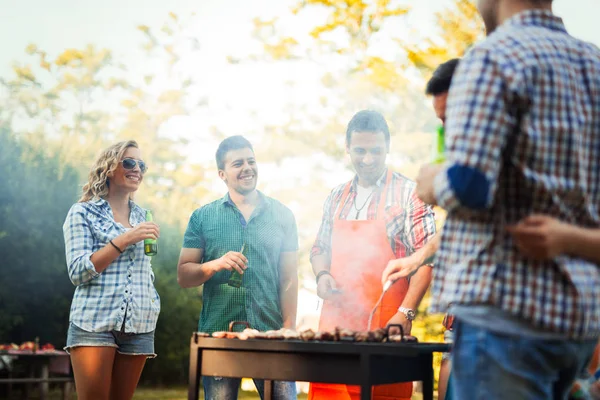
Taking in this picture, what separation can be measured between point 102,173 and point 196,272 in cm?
72

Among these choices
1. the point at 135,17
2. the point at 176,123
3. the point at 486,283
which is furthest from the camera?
the point at 135,17

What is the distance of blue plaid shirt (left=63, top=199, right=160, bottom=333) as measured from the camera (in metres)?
3.32

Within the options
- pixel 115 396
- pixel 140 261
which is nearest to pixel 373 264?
pixel 140 261

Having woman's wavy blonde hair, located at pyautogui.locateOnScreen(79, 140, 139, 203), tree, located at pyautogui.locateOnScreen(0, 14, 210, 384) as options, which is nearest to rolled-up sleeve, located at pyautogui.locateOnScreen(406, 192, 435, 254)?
woman's wavy blonde hair, located at pyautogui.locateOnScreen(79, 140, 139, 203)

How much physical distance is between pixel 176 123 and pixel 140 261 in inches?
378

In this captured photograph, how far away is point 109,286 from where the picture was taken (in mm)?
3426

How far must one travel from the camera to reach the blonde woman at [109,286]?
10.7 feet

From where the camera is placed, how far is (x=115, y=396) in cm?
340

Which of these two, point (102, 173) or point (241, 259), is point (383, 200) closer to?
point (241, 259)

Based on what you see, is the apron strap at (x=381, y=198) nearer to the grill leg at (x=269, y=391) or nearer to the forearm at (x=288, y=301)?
the forearm at (x=288, y=301)

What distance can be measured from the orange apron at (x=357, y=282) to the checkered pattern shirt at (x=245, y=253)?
0.29 meters

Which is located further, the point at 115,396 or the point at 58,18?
the point at 58,18

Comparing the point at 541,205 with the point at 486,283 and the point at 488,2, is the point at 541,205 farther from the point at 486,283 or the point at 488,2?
the point at 488,2

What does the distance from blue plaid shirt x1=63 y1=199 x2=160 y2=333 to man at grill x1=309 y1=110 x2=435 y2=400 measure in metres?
0.93
